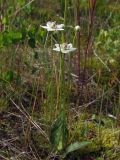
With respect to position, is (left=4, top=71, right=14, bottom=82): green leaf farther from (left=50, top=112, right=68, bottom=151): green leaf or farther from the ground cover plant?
(left=50, top=112, right=68, bottom=151): green leaf

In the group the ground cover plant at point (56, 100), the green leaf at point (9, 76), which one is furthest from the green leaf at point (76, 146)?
the green leaf at point (9, 76)

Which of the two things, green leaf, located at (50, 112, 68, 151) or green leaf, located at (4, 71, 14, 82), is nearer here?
green leaf, located at (50, 112, 68, 151)

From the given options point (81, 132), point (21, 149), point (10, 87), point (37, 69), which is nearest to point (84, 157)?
point (81, 132)

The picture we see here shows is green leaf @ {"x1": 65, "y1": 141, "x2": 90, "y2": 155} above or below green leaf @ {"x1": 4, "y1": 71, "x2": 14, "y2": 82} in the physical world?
below

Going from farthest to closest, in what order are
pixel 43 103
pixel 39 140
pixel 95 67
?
1. pixel 95 67
2. pixel 43 103
3. pixel 39 140

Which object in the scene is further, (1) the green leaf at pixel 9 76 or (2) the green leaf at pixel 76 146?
(1) the green leaf at pixel 9 76

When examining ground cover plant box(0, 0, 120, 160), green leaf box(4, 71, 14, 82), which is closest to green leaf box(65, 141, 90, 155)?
ground cover plant box(0, 0, 120, 160)

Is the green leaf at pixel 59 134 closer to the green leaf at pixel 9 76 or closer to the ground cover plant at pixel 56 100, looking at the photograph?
the ground cover plant at pixel 56 100

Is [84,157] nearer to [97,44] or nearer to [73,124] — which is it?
[73,124]
